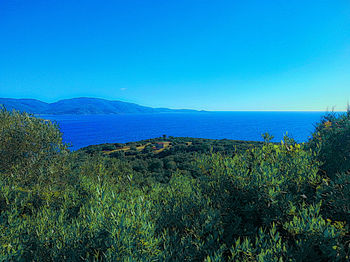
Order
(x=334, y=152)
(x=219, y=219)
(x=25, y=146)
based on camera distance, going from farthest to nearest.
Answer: (x=25, y=146) < (x=334, y=152) < (x=219, y=219)

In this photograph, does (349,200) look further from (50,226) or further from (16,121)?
(16,121)

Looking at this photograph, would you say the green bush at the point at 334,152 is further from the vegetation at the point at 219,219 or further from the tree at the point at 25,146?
the tree at the point at 25,146

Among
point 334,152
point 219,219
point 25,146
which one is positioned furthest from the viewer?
point 25,146

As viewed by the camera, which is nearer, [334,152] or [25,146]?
[334,152]

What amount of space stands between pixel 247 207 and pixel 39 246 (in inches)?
232

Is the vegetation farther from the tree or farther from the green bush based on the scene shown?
the tree

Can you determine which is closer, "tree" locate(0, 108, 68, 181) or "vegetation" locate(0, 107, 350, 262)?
"vegetation" locate(0, 107, 350, 262)

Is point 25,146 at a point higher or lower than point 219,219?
higher

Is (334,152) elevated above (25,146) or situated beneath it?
elevated above

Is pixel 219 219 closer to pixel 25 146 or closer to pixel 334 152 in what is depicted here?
pixel 334 152

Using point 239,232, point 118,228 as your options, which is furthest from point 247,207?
point 118,228

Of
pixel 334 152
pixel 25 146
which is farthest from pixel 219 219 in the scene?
pixel 25 146

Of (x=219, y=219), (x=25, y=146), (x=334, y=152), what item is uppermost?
(x=334, y=152)

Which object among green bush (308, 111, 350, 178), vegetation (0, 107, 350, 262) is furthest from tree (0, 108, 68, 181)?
green bush (308, 111, 350, 178)
